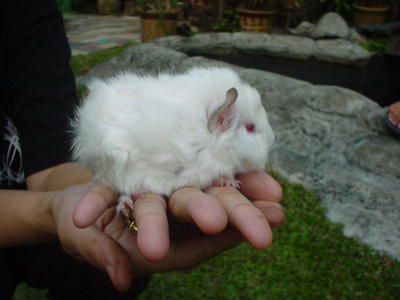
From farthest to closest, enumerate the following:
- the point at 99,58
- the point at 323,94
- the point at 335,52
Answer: the point at 99,58, the point at 335,52, the point at 323,94

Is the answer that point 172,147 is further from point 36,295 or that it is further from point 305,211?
point 305,211

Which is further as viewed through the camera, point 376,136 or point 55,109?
point 376,136

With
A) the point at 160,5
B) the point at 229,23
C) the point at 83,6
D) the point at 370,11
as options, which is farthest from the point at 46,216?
the point at 83,6

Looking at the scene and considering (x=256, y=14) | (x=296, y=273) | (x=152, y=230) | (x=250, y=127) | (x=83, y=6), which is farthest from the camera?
(x=83, y=6)

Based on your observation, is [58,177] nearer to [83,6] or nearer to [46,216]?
[46,216]

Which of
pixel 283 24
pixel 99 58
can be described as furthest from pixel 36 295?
pixel 283 24

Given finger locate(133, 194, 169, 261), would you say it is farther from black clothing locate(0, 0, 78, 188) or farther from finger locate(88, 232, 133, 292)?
black clothing locate(0, 0, 78, 188)

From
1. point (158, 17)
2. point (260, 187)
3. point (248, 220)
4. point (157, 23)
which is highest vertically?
point (158, 17)

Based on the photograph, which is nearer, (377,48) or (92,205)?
(92,205)
